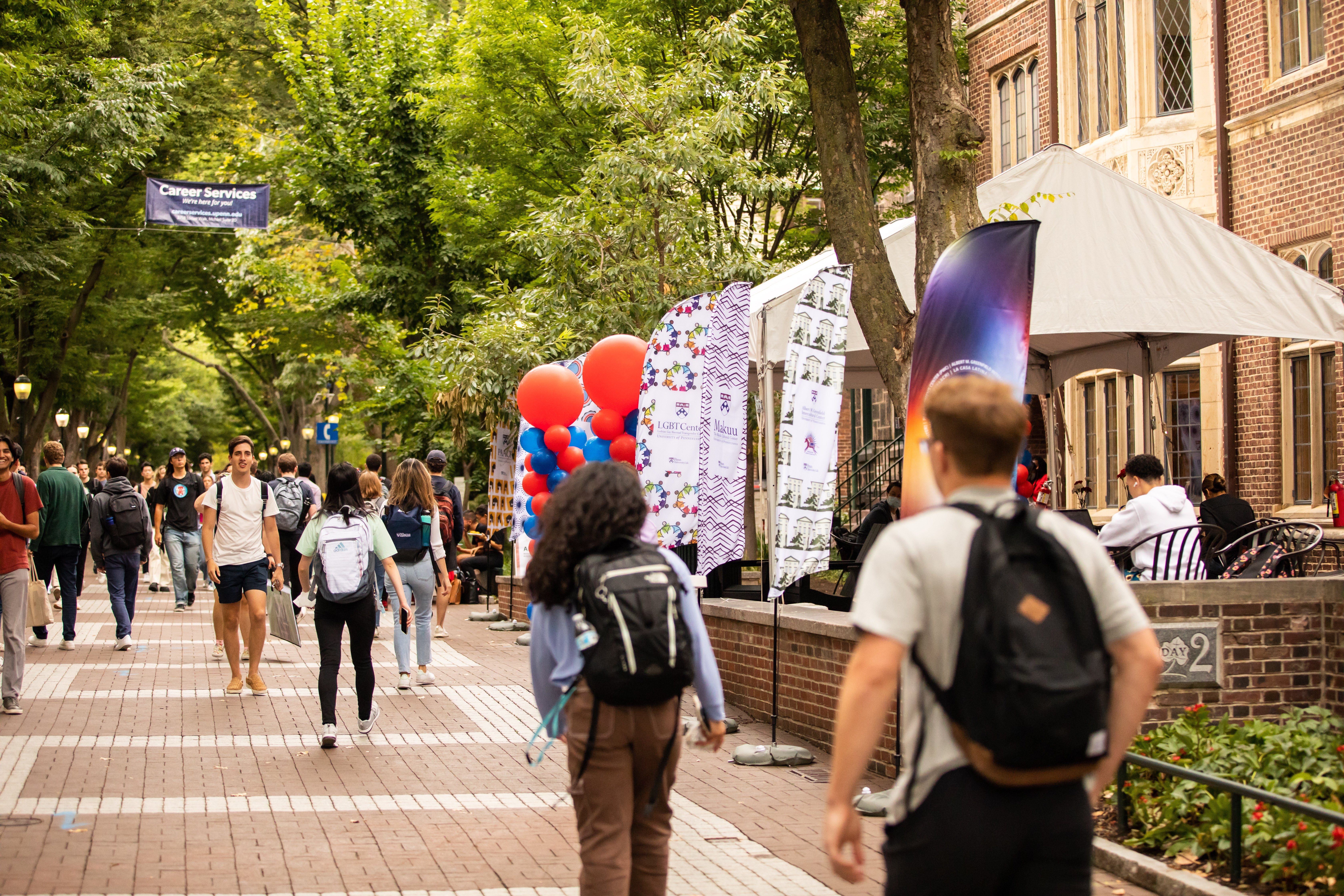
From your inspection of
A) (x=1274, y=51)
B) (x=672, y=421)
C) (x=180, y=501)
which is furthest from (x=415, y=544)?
(x=1274, y=51)

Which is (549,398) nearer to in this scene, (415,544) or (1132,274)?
(415,544)

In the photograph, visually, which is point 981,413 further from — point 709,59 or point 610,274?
point 709,59

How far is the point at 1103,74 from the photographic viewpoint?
19.9 m

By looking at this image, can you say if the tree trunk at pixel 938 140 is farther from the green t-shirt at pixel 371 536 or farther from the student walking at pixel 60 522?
the student walking at pixel 60 522

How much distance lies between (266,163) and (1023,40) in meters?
17.2

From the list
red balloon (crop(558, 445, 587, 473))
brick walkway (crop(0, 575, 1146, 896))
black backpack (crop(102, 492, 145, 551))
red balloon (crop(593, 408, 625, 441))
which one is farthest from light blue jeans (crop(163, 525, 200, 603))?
red balloon (crop(593, 408, 625, 441))

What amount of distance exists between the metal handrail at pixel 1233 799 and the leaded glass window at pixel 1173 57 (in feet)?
45.1

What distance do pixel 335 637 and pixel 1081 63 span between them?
51.6 feet

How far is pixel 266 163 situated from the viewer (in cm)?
3106

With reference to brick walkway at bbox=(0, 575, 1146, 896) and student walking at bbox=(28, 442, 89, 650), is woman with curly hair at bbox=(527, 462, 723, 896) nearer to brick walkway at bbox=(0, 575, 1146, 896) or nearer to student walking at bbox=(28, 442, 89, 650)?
brick walkway at bbox=(0, 575, 1146, 896)

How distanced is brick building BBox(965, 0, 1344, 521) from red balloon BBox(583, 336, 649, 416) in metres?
6.76

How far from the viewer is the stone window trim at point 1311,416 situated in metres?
15.9

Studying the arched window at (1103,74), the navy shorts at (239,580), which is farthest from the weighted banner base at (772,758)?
the arched window at (1103,74)

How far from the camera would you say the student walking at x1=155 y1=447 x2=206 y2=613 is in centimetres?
1861
